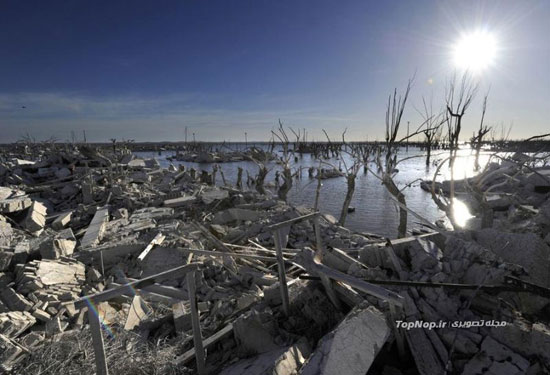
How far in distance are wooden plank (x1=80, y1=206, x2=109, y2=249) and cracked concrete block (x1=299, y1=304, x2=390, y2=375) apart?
292 inches

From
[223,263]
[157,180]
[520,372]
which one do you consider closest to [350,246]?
[223,263]

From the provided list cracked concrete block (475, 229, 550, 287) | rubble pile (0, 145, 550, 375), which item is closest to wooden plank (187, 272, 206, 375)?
rubble pile (0, 145, 550, 375)

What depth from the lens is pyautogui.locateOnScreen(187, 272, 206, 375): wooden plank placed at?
115 inches

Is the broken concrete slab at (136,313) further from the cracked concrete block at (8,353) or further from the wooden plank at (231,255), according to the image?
the wooden plank at (231,255)

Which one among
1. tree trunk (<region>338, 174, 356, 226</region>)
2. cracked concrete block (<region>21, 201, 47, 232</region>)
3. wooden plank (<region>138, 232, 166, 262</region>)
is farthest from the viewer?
tree trunk (<region>338, 174, 356, 226</region>)

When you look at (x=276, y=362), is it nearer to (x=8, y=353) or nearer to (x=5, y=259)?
(x=8, y=353)

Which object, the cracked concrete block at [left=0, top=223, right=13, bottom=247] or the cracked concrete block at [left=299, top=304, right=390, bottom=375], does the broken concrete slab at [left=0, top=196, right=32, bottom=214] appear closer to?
the cracked concrete block at [left=0, top=223, right=13, bottom=247]

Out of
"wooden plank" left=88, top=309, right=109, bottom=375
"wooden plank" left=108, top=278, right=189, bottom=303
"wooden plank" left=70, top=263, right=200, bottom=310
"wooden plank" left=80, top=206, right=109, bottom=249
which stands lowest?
"wooden plank" left=108, top=278, right=189, bottom=303

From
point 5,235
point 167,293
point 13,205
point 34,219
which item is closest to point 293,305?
point 167,293

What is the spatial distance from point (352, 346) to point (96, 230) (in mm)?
8846

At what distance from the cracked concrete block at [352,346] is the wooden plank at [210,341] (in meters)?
1.32

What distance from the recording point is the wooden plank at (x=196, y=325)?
291cm

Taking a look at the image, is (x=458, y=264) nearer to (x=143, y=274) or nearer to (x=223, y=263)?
(x=223, y=263)

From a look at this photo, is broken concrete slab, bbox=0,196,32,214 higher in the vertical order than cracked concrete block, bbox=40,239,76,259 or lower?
higher
